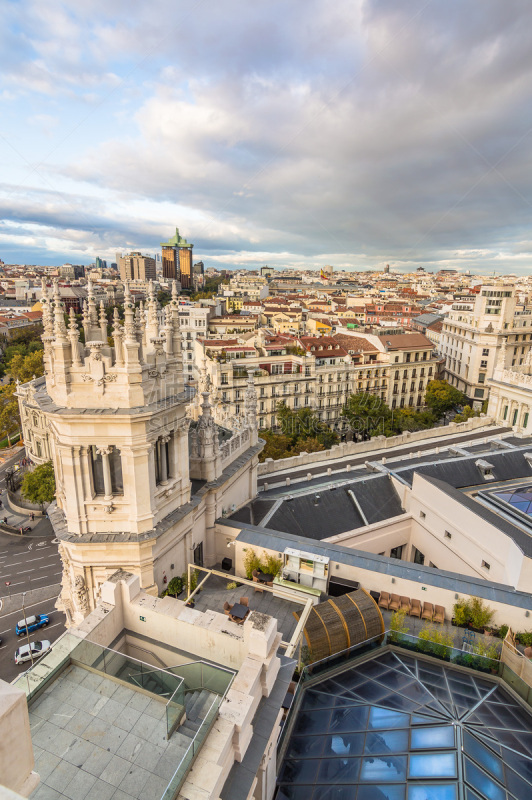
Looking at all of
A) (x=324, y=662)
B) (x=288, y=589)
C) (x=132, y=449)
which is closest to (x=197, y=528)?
(x=288, y=589)

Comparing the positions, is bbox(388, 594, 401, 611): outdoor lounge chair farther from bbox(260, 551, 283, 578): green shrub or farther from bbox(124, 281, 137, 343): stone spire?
bbox(124, 281, 137, 343): stone spire

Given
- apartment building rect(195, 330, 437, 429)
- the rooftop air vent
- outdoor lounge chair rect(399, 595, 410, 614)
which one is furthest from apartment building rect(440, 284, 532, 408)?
outdoor lounge chair rect(399, 595, 410, 614)

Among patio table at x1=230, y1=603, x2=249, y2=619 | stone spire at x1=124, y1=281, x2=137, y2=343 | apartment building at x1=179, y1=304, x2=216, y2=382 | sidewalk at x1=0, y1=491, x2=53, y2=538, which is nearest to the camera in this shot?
patio table at x1=230, y1=603, x2=249, y2=619

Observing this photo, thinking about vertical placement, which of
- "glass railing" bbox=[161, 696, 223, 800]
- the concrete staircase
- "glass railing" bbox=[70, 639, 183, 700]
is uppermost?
"glass railing" bbox=[161, 696, 223, 800]

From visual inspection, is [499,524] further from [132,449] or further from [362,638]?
[132,449]

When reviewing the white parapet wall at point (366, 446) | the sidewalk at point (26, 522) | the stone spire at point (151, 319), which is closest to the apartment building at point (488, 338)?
the white parapet wall at point (366, 446)

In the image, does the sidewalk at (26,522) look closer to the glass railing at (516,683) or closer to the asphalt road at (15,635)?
the asphalt road at (15,635)

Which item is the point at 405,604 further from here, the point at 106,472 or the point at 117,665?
the point at 106,472

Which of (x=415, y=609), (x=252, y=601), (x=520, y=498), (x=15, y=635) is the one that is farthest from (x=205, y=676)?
(x=15, y=635)
